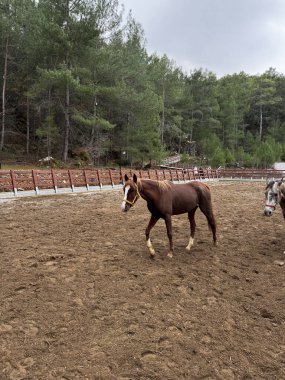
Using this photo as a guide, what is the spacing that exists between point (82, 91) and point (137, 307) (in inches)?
1030

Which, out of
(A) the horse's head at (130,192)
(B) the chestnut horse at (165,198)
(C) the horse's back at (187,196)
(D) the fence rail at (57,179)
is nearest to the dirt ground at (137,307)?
(B) the chestnut horse at (165,198)

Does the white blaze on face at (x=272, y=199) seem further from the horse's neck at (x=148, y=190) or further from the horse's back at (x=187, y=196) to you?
the horse's neck at (x=148, y=190)

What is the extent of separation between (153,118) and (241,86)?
5367 centimetres

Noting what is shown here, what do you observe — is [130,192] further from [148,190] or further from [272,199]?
[272,199]

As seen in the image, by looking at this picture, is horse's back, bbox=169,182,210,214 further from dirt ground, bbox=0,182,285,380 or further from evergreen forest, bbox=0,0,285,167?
evergreen forest, bbox=0,0,285,167

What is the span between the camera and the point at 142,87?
136 ft

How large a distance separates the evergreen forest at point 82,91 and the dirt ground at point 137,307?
22629mm

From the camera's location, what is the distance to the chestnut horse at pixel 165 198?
609 centimetres

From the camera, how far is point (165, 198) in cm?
655

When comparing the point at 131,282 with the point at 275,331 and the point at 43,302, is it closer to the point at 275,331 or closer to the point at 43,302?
the point at 43,302

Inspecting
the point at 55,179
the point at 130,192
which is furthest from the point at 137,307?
the point at 55,179

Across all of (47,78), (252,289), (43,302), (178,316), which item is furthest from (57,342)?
(47,78)

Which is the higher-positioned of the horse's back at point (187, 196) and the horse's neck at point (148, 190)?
the horse's neck at point (148, 190)

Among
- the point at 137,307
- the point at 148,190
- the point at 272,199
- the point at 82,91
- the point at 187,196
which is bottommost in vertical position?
the point at 137,307
